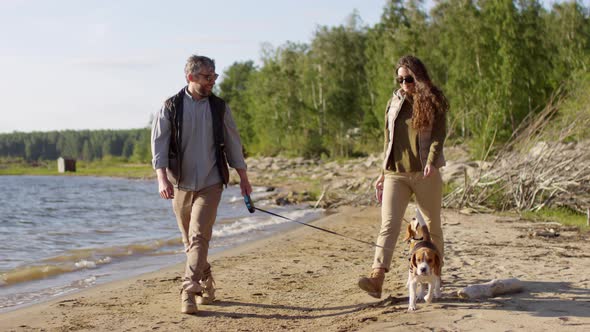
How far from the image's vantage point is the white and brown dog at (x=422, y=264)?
5.18 metres

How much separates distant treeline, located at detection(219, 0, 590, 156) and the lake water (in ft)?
30.0

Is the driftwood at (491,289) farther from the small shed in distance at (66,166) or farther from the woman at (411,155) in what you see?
the small shed in distance at (66,166)

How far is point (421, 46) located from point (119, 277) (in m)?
34.1

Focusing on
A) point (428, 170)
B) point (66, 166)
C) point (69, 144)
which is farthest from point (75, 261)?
point (69, 144)

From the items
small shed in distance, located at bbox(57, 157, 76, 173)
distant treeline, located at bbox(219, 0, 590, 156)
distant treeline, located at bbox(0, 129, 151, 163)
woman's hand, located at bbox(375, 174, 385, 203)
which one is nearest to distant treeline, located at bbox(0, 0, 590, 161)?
distant treeline, located at bbox(219, 0, 590, 156)

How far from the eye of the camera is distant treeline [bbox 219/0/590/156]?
96.2ft

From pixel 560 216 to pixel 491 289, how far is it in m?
6.84

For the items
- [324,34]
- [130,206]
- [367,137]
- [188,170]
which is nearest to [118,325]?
[188,170]

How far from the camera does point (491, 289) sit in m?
5.64

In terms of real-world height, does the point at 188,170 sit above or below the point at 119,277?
above

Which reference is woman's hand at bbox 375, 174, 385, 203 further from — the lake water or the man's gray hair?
the lake water

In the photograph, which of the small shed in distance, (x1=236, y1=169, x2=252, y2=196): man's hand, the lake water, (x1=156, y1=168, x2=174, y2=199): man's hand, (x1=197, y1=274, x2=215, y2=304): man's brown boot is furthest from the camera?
the small shed in distance

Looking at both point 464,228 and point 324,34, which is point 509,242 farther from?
point 324,34

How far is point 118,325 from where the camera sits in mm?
5574
